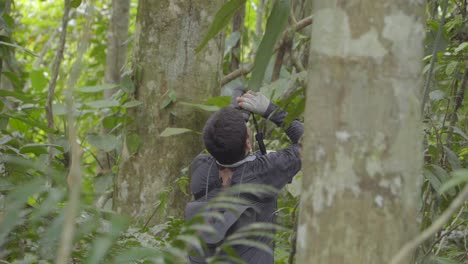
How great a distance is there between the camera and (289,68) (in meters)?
4.83

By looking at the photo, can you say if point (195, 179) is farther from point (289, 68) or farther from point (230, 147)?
point (289, 68)

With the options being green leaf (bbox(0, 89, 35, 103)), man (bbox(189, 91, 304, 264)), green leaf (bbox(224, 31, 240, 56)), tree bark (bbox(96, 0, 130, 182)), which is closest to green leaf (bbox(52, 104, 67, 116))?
green leaf (bbox(0, 89, 35, 103))

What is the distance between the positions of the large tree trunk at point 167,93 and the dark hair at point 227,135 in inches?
27.9

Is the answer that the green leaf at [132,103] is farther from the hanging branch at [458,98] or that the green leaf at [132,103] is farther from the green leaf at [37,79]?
the hanging branch at [458,98]

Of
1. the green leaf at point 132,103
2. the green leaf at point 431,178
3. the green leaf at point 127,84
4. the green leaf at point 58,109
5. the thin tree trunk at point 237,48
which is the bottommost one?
the green leaf at point 431,178

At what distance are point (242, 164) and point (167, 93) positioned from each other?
0.80 metres

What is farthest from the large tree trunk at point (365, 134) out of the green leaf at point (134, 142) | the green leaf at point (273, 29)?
the green leaf at point (134, 142)

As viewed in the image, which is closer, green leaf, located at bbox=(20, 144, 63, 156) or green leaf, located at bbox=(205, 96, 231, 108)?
green leaf, located at bbox=(205, 96, 231, 108)

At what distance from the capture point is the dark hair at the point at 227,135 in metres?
2.94

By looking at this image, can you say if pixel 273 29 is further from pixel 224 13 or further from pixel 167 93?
pixel 167 93

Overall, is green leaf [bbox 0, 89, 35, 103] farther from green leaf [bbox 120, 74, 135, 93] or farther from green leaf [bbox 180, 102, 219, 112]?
green leaf [bbox 180, 102, 219, 112]

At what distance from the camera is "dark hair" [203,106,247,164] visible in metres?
2.94

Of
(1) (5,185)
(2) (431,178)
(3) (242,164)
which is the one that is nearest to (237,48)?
(3) (242,164)

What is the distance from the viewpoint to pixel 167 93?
3.66 metres
